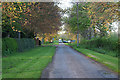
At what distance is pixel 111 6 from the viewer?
10203 millimetres

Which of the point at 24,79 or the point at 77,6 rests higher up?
the point at 77,6

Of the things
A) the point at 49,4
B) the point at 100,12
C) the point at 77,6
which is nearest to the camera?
the point at 100,12

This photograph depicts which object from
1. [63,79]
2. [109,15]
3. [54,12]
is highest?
[54,12]

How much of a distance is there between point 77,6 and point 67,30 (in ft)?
50.6

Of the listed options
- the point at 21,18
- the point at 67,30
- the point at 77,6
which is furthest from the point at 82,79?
the point at 67,30

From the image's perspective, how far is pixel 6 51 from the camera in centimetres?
1648

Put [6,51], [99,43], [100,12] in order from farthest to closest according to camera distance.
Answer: [99,43] < [6,51] < [100,12]

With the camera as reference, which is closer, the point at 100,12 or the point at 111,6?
the point at 111,6

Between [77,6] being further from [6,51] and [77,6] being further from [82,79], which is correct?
[82,79]

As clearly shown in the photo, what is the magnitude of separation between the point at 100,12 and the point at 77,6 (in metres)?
23.6

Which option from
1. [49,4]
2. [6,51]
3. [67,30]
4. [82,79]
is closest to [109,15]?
[82,79]

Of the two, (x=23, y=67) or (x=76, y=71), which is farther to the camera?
(x=23, y=67)

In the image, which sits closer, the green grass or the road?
the green grass

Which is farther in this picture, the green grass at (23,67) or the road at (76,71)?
the road at (76,71)
